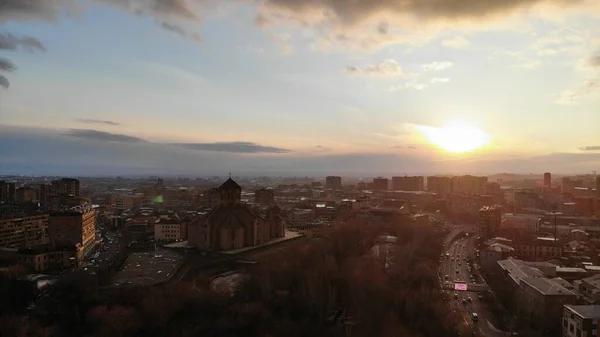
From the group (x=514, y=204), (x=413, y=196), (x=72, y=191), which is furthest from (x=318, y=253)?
(x=413, y=196)

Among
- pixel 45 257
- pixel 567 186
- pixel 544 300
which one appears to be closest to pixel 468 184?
pixel 567 186

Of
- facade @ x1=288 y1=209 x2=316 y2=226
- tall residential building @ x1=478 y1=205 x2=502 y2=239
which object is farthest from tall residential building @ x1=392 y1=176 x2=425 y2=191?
tall residential building @ x1=478 y1=205 x2=502 y2=239

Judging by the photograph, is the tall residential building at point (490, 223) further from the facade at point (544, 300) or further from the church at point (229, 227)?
the church at point (229, 227)

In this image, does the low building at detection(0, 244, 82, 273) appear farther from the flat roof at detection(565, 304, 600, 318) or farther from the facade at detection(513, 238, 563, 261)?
the facade at detection(513, 238, 563, 261)

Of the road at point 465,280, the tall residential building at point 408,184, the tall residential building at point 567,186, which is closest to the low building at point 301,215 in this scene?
the road at point 465,280

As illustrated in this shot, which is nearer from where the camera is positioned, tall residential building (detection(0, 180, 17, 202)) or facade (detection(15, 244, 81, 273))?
facade (detection(15, 244, 81, 273))

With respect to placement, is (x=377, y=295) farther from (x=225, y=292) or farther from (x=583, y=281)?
(x=583, y=281)
